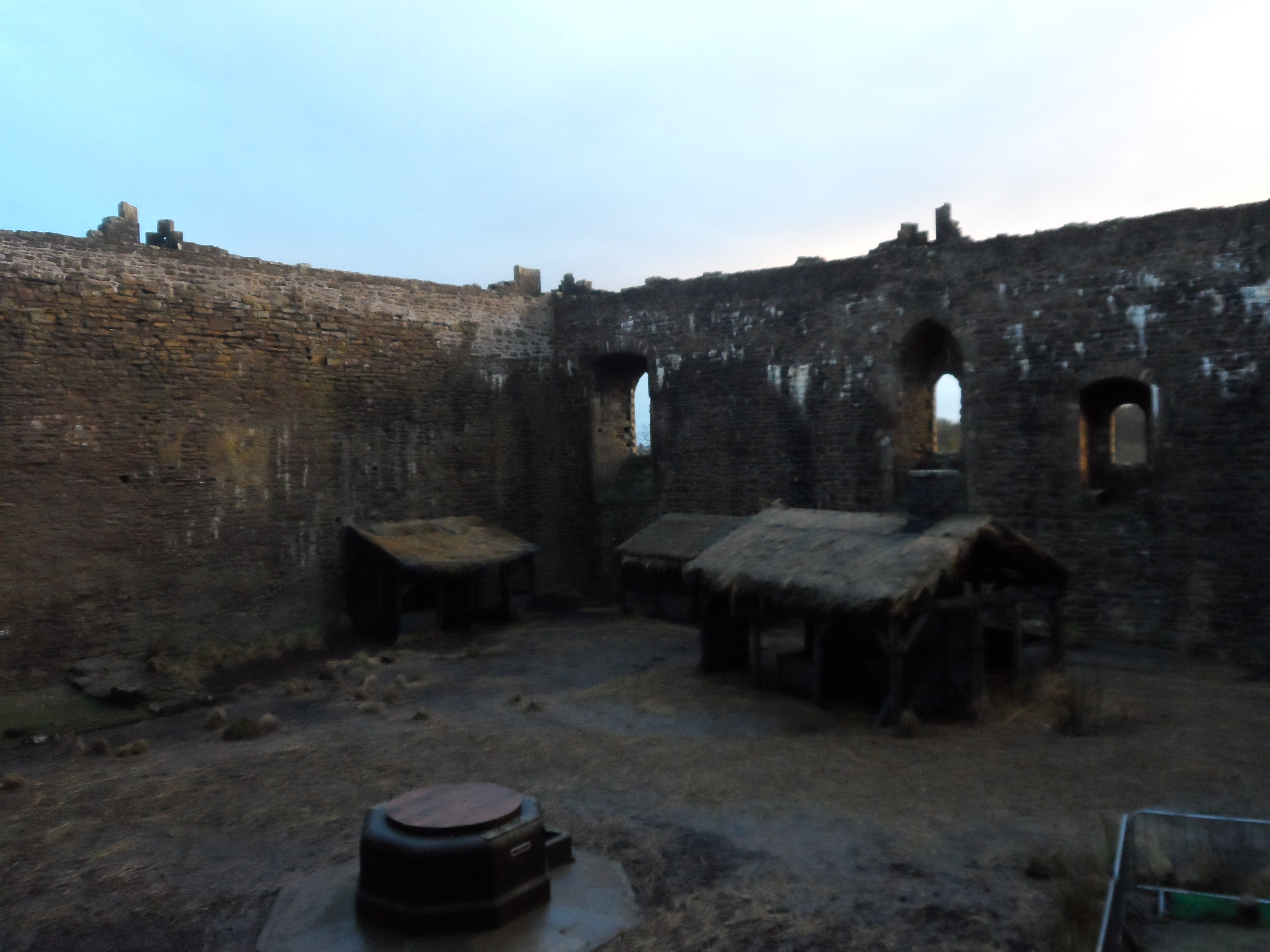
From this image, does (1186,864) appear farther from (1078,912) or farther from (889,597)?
(889,597)

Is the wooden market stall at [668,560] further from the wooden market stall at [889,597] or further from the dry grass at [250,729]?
the dry grass at [250,729]

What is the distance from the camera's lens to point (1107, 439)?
13.7 m

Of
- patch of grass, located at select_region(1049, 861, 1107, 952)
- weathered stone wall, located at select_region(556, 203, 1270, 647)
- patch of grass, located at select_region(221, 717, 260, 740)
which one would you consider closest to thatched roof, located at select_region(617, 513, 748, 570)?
weathered stone wall, located at select_region(556, 203, 1270, 647)

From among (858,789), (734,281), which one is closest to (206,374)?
(734,281)

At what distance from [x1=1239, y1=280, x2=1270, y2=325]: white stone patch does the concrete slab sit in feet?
36.0

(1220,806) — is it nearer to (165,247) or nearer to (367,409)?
(367,409)

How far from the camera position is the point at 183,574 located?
13.5 meters

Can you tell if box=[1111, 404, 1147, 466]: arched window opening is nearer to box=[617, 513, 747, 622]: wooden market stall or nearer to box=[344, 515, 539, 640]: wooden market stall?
box=[617, 513, 747, 622]: wooden market stall

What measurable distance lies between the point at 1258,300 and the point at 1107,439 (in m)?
2.81

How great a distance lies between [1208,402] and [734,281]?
26.0ft

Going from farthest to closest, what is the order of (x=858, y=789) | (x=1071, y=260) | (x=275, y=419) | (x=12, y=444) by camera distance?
(x=275, y=419) → (x=1071, y=260) → (x=12, y=444) → (x=858, y=789)

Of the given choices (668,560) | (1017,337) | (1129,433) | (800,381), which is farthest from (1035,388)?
(1129,433)

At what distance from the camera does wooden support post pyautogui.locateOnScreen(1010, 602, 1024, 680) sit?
10.0 meters

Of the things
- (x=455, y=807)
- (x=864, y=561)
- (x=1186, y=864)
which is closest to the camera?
(x=1186, y=864)
